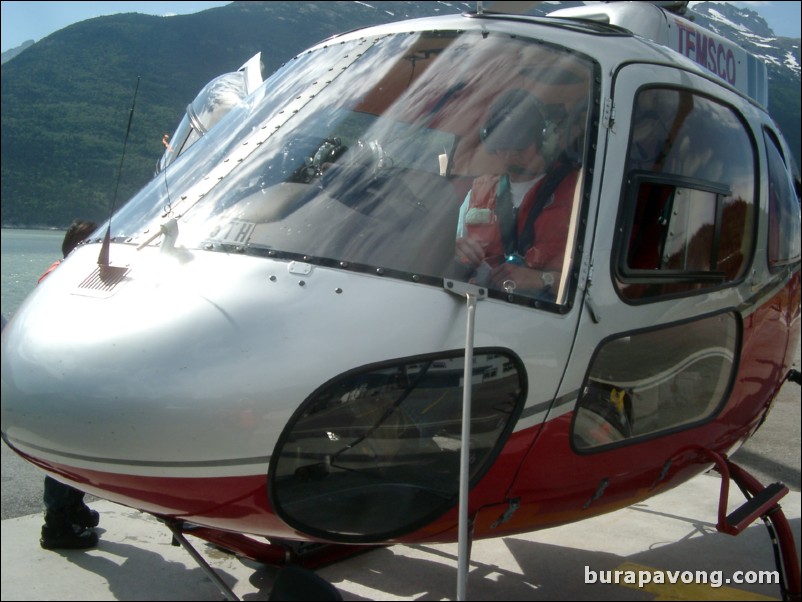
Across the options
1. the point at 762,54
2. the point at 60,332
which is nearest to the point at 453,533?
the point at 60,332

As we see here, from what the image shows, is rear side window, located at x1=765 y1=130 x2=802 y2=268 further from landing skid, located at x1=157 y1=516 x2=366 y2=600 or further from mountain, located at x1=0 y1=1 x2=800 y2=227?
landing skid, located at x1=157 y1=516 x2=366 y2=600

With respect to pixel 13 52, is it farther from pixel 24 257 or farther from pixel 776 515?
pixel 776 515

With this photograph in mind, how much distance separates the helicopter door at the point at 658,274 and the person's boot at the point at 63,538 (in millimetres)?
2274

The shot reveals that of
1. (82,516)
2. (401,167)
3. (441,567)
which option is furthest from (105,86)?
(441,567)

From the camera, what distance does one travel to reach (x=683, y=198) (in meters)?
3.22

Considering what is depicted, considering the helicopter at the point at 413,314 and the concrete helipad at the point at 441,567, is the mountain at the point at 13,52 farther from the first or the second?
the concrete helipad at the point at 441,567

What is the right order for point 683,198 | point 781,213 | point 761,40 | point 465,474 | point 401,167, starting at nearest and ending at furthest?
point 465,474
point 401,167
point 683,198
point 781,213
point 761,40

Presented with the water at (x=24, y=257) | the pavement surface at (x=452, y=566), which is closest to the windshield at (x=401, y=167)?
the water at (x=24, y=257)

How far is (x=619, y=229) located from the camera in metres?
2.90

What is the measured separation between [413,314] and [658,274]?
3.39ft

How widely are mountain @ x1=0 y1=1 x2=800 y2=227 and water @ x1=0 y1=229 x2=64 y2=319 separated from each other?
6.5 inches

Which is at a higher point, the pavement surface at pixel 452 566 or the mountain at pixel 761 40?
the mountain at pixel 761 40

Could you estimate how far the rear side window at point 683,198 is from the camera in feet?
9.86

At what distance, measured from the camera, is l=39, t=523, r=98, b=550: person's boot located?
3.97 meters
